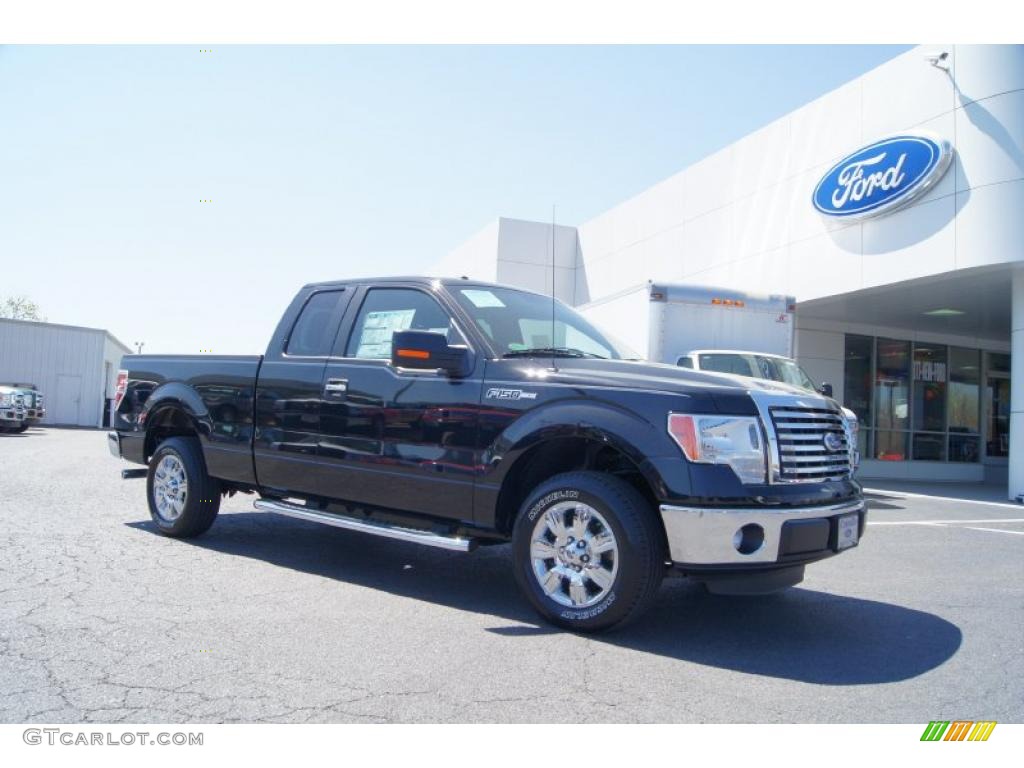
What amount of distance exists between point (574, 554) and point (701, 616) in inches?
43.2

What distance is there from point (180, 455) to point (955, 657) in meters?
5.36

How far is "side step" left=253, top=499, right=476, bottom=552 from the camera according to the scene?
4.53 metres

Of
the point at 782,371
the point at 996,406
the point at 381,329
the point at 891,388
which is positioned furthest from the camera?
the point at 996,406

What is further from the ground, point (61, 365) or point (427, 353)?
point (61, 365)

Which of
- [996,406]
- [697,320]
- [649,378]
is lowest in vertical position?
[649,378]

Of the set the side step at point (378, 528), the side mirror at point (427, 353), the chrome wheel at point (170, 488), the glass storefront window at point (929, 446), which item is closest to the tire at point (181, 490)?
the chrome wheel at point (170, 488)

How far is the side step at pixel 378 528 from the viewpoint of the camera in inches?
178

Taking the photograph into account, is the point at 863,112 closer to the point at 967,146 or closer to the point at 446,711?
the point at 967,146

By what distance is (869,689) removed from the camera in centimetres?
351

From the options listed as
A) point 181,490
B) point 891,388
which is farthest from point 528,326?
point 891,388

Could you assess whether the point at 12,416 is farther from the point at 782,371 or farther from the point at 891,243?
the point at 891,243

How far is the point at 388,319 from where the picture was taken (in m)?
5.50

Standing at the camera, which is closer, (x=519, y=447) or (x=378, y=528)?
(x=519, y=447)

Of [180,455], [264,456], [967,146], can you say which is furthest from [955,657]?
[967,146]
